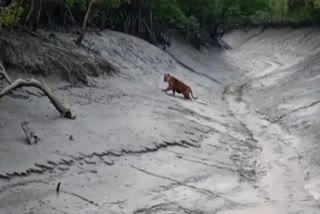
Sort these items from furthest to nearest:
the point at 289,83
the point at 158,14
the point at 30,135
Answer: the point at 158,14, the point at 289,83, the point at 30,135

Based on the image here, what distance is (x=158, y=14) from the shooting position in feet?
123

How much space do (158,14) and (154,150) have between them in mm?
21845

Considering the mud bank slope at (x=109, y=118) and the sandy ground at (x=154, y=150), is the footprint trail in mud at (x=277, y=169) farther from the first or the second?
the mud bank slope at (x=109, y=118)

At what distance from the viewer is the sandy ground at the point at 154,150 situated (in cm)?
1301

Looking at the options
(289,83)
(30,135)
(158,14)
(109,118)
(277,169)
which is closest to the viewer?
(30,135)

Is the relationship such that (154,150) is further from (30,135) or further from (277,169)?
(30,135)

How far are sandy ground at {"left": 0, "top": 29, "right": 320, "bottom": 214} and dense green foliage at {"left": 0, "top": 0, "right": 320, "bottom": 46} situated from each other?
6.21 feet

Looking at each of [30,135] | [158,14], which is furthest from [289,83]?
[30,135]

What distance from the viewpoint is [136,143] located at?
54.1 feet

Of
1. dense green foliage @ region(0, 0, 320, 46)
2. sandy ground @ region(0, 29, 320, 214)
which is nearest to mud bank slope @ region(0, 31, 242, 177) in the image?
sandy ground @ region(0, 29, 320, 214)

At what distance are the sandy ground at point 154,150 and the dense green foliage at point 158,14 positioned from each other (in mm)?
1894

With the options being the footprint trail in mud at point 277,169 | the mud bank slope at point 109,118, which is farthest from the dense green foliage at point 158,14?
the footprint trail in mud at point 277,169

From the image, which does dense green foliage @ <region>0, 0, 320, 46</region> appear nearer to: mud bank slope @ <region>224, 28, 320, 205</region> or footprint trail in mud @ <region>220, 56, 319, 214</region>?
mud bank slope @ <region>224, 28, 320, 205</region>

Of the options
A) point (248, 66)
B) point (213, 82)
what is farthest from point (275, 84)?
point (248, 66)
